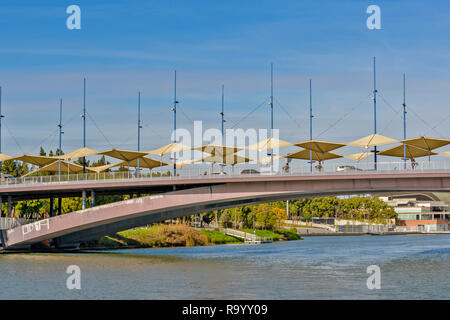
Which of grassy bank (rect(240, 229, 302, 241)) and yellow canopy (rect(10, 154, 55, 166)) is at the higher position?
yellow canopy (rect(10, 154, 55, 166))

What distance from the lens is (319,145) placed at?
74812mm

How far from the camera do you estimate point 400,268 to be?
181 feet

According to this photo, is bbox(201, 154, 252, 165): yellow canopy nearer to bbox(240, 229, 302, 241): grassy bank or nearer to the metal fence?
the metal fence

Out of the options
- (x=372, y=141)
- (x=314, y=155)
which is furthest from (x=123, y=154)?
(x=372, y=141)

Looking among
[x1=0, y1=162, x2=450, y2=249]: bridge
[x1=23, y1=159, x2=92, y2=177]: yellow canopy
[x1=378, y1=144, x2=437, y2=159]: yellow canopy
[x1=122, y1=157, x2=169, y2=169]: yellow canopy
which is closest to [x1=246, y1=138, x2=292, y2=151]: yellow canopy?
[x1=0, y1=162, x2=450, y2=249]: bridge

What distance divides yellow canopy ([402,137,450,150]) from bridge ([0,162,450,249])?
708 centimetres

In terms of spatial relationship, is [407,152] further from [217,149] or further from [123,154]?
[123,154]

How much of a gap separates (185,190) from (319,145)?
50.9 feet

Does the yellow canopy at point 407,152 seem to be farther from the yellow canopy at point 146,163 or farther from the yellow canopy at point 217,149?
the yellow canopy at point 146,163

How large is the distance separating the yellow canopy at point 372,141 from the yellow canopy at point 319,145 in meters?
1.67

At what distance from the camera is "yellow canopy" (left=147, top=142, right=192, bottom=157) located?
266ft

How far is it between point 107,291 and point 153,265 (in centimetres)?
1888

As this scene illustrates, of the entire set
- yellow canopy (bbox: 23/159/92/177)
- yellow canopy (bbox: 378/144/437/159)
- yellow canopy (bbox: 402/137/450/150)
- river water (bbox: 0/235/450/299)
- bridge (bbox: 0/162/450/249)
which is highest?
yellow canopy (bbox: 402/137/450/150)
